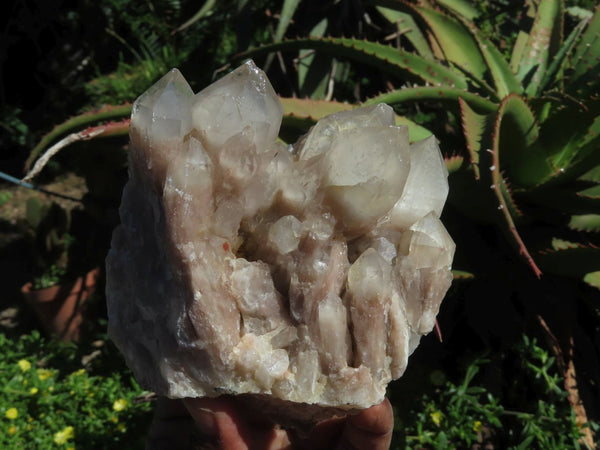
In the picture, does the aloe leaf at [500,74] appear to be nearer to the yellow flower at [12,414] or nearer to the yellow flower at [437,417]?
the yellow flower at [437,417]

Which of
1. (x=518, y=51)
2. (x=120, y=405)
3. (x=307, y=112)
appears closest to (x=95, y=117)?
(x=307, y=112)

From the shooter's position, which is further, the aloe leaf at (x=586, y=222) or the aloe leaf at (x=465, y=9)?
the aloe leaf at (x=465, y=9)

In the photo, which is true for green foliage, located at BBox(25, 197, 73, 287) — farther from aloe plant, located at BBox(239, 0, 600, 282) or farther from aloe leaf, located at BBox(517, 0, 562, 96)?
aloe leaf, located at BBox(517, 0, 562, 96)

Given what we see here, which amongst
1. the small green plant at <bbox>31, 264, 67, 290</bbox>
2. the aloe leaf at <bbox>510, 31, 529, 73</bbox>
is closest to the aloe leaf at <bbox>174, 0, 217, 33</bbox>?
the small green plant at <bbox>31, 264, 67, 290</bbox>

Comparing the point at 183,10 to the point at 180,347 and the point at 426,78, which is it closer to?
the point at 426,78

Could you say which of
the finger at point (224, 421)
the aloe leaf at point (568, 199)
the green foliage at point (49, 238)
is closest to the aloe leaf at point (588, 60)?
the aloe leaf at point (568, 199)
